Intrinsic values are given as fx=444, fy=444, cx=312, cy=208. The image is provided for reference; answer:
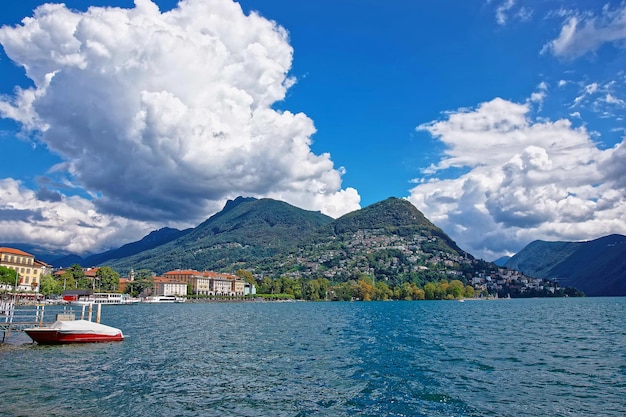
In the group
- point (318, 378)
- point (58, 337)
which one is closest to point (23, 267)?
point (58, 337)

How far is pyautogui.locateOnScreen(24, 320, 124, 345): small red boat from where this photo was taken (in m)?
45.0

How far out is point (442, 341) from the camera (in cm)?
4803

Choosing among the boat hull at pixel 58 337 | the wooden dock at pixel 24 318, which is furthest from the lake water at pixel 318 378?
the wooden dock at pixel 24 318

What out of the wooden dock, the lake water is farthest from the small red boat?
the wooden dock

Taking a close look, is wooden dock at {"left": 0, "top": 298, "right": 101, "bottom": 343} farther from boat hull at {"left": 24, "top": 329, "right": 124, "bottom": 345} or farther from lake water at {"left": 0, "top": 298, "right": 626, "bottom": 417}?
lake water at {"left": 0, "top": 298, "right": 626, "bottom": 417}

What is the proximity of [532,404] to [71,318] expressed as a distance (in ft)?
156

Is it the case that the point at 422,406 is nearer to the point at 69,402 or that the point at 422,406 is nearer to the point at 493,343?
the point at 69,402

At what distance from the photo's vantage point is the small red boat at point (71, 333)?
45.0 meters

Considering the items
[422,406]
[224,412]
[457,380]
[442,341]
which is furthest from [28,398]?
[442,341]

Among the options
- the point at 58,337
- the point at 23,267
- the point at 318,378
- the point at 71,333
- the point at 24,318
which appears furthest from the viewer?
the point at 23,267

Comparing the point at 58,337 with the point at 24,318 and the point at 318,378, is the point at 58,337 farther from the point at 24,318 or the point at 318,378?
the point at 24,318

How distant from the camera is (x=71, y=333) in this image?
45812 mm

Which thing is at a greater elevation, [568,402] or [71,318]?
[71,318]

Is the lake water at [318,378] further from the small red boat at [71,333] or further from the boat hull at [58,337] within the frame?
the small red boat at [71,333]
